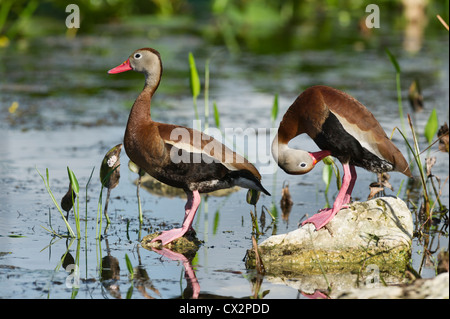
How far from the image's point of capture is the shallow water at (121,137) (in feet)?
16.1

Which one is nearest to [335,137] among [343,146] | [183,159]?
[343,146]

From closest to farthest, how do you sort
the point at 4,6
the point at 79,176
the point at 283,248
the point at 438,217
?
the point at 283,248
the point at 438,217
the point at 79,176
the point at 4,6

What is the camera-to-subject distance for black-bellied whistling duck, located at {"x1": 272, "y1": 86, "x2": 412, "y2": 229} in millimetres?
5441

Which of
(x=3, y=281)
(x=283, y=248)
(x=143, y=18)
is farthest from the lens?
(x=143, y=18)

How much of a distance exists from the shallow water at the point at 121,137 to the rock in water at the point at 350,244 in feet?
0.66

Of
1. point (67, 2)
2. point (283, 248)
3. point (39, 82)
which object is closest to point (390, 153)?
point (283, 248)

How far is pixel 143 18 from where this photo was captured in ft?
64.4

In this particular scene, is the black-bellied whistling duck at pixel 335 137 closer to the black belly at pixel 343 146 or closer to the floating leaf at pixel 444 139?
the black belly at pixel 343 146

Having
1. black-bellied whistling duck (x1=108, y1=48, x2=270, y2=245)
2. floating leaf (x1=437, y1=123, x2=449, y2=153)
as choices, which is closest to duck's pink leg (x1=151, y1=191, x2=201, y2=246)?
black-bellied whistling duck (x1=108, y1=48, x2=270, y2=245)

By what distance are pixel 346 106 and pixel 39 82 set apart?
7.70m

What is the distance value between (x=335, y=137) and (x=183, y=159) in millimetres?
1031
